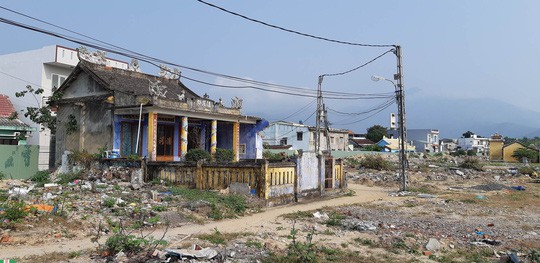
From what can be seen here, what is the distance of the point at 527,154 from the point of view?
58.0 meters

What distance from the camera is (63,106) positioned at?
24.3m

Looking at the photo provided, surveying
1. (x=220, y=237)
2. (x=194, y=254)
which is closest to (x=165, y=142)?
(x=220, y=237)

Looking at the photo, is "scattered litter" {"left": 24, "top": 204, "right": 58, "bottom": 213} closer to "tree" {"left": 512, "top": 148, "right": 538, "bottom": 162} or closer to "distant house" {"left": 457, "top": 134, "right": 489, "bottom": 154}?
"tree" {"left": 512, "top": 148, "right": 538, "bottom": 162}

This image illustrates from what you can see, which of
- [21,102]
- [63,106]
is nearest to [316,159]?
[63,106]

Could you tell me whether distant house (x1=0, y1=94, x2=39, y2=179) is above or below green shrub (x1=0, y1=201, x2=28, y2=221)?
above

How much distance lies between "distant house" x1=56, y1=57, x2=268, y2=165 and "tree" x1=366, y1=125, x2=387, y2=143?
227ft

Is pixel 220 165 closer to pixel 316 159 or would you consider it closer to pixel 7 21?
pixel 316 159

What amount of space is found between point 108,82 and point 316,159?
11219 mm

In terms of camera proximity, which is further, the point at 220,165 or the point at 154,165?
the point at 154,165

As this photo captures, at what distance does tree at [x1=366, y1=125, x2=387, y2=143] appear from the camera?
300ft

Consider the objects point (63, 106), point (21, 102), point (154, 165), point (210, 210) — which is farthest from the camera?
point (21, 102)

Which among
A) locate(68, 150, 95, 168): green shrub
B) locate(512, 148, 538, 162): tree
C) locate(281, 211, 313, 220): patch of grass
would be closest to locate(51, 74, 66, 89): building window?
locate(68, 150, 95, 168): green shrub

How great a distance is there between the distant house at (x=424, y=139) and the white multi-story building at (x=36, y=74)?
71.3 metres

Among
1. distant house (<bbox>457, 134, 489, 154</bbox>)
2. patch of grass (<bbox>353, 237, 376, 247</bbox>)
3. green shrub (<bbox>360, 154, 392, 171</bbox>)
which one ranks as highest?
distant house (<bbox>457, 134, 489, 154</bbox>)
